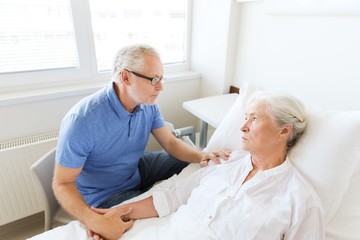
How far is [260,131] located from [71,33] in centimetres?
146

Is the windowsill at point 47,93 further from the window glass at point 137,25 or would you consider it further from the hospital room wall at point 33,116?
the window glass at point 137,25

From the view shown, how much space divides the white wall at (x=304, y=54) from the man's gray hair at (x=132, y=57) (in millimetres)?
799

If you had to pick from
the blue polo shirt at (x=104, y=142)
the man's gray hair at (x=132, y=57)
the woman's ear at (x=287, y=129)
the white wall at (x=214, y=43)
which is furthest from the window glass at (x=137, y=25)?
the woman's ear at (x=287, y=129)

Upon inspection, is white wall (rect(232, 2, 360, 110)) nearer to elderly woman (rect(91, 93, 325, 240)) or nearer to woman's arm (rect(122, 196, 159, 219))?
elderly woman (rect(91, 93, 325, 240))

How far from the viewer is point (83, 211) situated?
1066 mm

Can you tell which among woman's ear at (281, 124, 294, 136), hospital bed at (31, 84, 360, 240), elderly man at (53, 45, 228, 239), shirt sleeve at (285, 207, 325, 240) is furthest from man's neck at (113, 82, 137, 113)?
shirt sleeve at (285, 207, 325, 240)

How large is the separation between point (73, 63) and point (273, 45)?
1398 millimetres

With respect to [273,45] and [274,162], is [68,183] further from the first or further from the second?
[273,45]

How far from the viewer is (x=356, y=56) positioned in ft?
3.79

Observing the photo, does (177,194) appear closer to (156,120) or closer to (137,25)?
(156,120)

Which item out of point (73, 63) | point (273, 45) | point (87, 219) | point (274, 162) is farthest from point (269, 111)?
point (73, 63)

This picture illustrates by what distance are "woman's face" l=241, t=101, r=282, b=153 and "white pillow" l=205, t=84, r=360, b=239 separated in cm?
12

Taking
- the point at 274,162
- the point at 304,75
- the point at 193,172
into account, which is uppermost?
the point at 304,75

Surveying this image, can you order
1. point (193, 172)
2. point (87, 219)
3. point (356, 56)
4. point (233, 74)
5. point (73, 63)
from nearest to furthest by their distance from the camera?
point (87, 219) → point (356, 56) → point (193, 172) → point (73, 63) → point (233, 74)
